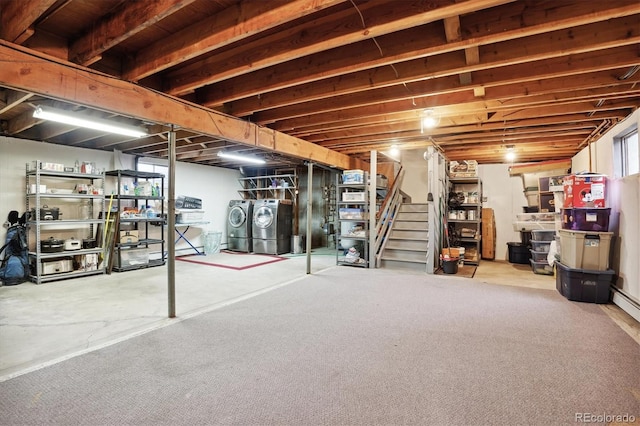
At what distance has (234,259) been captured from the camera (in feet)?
24.2

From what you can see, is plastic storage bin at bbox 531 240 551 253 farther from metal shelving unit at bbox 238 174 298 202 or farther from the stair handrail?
metal shelving unit at bbox 238 174 298 202

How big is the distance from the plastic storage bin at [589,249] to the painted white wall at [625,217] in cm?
15

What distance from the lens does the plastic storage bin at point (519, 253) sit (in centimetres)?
695

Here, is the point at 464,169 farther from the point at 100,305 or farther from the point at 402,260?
the point at 100,305

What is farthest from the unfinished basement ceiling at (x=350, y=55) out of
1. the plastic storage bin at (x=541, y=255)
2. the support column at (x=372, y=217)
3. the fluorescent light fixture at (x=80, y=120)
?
the plastic storage bin at (x=541, y=255)

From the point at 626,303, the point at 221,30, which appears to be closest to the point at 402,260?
the point at 626,303

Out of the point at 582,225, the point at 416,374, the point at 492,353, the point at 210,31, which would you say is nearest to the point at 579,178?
the point at 582,225

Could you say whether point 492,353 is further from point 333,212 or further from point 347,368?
point 333,212

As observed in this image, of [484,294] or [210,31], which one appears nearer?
[210,31]

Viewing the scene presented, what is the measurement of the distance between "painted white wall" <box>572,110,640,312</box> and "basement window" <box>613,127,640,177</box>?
6cm

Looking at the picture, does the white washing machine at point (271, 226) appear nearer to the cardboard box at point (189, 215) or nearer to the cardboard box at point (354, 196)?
the cardboard box at point (189, 215)

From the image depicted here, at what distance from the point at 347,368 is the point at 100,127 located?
4.37 meters

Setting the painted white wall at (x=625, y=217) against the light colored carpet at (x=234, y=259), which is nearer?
the painted white wall at (x=625, y=217)

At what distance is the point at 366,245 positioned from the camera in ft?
20.6
